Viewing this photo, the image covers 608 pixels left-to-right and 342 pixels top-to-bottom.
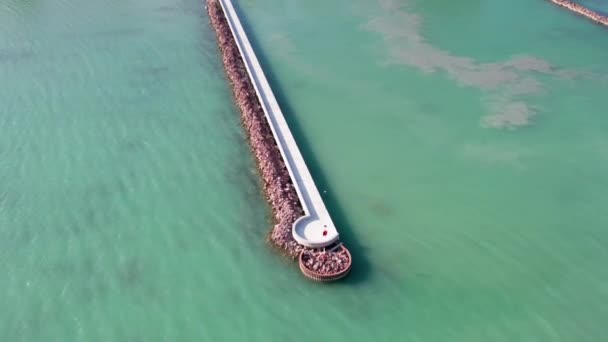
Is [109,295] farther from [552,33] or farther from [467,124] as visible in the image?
[552,33]

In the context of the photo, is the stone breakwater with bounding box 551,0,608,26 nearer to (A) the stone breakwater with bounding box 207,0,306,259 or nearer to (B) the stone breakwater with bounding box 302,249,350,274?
(A) the stone breakwater with bounding box 207,0,306,259

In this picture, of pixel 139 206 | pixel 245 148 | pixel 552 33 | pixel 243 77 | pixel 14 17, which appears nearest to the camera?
pixel 139 206

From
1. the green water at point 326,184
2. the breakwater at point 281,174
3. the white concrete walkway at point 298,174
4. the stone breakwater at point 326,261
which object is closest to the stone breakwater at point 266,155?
the breakwater at point 281,174

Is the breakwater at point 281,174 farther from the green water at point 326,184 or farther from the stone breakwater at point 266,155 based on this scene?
the green water at point 326,184

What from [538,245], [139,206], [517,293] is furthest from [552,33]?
[139,206]

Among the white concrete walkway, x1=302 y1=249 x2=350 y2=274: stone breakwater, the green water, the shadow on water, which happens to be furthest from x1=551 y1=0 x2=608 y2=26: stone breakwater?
x1=302 y1=249 x2=350 y2=274: stone breakwater
